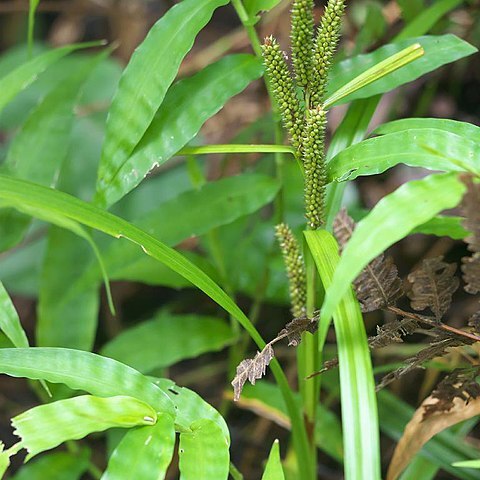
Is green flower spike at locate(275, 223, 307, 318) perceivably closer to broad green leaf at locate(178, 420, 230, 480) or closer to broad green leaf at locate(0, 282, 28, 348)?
broad green leaf at locate(178, 420, 230, 480)

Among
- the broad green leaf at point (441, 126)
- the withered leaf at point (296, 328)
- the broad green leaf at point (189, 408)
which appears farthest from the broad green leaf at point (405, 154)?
the broad green leaf at point (189, 408)

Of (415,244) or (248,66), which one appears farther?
(415,244)

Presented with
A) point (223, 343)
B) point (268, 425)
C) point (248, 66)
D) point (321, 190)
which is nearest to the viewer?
point (321, 190)

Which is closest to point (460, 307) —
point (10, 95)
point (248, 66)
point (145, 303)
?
point (145, 303)

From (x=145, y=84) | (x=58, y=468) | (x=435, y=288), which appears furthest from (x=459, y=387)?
(x=58, y=468)

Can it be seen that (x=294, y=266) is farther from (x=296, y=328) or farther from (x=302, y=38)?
(x=302, y=38)

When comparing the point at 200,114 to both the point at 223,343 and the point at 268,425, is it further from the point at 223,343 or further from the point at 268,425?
the point at 268,425
